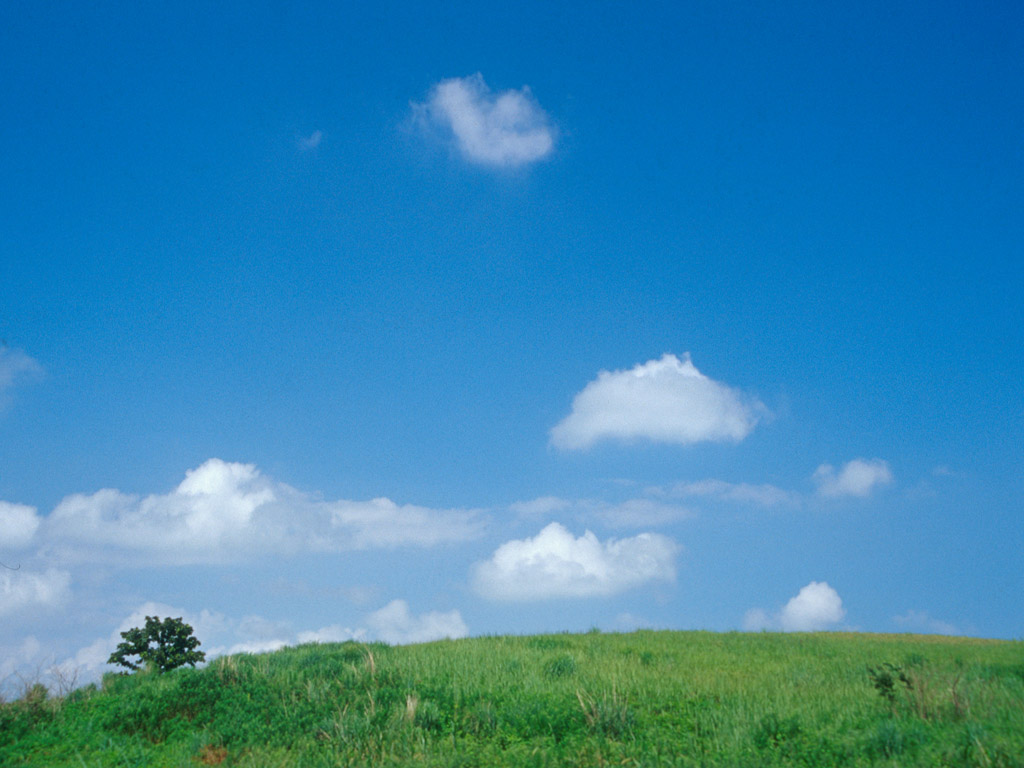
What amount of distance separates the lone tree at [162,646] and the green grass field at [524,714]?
187 inches

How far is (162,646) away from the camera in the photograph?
2223 centimetres

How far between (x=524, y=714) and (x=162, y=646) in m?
15.9

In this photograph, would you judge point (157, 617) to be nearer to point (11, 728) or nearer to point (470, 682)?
point (11, 728)

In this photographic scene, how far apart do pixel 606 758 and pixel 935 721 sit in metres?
4.89

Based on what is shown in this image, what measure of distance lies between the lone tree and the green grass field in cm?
476

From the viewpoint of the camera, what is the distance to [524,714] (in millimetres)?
11617

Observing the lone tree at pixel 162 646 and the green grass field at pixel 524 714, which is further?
the lone tree at pixel 162 646

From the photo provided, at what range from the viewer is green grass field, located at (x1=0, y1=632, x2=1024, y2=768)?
971cm

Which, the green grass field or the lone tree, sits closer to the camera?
the green grass field

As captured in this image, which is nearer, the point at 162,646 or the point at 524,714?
the point at 524,714

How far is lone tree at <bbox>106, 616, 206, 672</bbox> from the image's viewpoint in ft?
71.6

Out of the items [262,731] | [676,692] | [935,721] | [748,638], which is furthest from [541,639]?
[935,721]

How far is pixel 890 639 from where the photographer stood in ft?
85.7

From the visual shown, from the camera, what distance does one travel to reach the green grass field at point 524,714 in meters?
9.71
